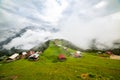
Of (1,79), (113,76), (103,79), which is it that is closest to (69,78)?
(103,79)

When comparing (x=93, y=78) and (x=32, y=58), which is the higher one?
(x=32, y=58)

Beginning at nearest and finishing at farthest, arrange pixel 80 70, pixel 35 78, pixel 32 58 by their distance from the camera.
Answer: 1. pixel 35 78
2. pixel 80 70
3. pixel 32 58

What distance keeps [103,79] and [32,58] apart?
61.1 meters

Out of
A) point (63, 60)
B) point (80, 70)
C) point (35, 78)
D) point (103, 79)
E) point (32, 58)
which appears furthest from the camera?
point (32, 58)

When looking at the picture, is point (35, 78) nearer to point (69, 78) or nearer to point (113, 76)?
point (69, 78)

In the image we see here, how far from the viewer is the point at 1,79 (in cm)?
5656

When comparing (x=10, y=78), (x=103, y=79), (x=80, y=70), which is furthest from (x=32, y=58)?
(x=103, y=79)

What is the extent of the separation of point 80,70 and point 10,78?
3304 centimetres

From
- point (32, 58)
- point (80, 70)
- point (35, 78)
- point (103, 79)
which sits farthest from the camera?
point (32, 58)

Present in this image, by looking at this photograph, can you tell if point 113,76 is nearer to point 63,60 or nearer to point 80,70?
point 80,70

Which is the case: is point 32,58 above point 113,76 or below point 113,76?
above

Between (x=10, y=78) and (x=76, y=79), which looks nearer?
(x=76, y=79)

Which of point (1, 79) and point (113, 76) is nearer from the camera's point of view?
point (113, 76)

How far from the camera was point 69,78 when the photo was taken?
51031 millimetres
